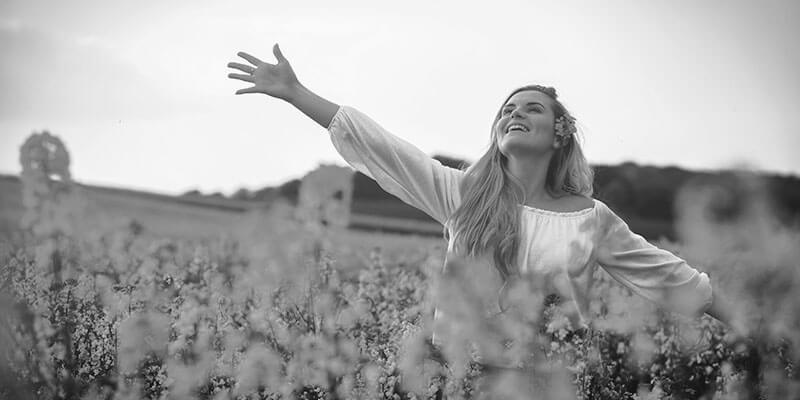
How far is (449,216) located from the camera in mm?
3207

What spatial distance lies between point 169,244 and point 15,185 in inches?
77.6

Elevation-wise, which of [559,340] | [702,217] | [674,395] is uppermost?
[702,217]

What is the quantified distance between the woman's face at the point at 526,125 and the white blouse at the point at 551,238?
0.78 feet

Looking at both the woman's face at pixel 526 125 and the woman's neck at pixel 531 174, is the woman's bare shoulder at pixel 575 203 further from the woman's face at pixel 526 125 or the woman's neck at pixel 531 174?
the woman's face at pixel 526 125

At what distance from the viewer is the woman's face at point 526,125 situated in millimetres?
3150

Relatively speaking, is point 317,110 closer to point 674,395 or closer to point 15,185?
point 15,185

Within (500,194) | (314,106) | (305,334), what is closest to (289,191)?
(305,334)

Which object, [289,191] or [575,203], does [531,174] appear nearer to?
[575,203]

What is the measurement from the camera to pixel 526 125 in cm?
320

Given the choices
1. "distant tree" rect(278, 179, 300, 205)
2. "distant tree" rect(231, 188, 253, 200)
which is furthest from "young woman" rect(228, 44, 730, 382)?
"distant tree" rect(231, 188, 253, 200)

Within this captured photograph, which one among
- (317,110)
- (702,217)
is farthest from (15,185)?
(702,217)

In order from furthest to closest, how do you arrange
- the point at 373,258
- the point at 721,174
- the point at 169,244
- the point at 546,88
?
the point at 169,244
the point at 373,258
the point at 546,88
the point at 721,174

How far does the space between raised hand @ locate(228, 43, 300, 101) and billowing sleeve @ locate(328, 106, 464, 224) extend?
0.68ft

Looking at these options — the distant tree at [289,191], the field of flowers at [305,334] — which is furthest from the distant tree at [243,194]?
the field of flowers at [305,334]
